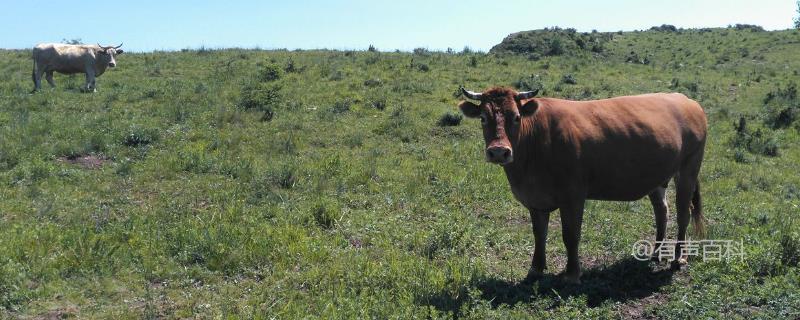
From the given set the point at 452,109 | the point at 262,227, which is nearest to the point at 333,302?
the point at 262,227

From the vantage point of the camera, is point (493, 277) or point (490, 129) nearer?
point (490, 129)

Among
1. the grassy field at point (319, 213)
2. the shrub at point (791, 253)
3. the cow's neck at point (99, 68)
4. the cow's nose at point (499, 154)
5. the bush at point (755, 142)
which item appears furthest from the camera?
the cow's neck at point (99, 68)

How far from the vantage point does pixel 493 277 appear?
6848 mm

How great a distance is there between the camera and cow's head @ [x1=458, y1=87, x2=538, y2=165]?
6.01 meters

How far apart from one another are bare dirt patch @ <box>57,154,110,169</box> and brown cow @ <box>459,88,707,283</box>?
7803 millimetres

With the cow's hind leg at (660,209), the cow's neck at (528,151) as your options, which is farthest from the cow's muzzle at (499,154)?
the cow's hind leg at (660,209)

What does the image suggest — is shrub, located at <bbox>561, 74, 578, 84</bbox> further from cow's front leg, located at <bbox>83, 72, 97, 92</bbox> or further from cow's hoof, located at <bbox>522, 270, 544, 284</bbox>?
cow's hoof, located at <bbox>522, 270, 544, 284</bbox>

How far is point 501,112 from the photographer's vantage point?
6.12 metres

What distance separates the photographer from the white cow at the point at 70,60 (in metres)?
19.7

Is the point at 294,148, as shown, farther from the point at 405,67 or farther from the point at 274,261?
the point at 405,67

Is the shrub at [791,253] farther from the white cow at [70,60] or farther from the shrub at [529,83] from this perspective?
the white cow at [70,60]

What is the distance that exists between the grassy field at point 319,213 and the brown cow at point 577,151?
0.83m

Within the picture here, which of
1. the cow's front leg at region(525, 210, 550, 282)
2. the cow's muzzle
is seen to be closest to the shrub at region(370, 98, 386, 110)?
the cow's front leg at region(525, 210, 550, 282)

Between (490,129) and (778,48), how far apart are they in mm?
38450
